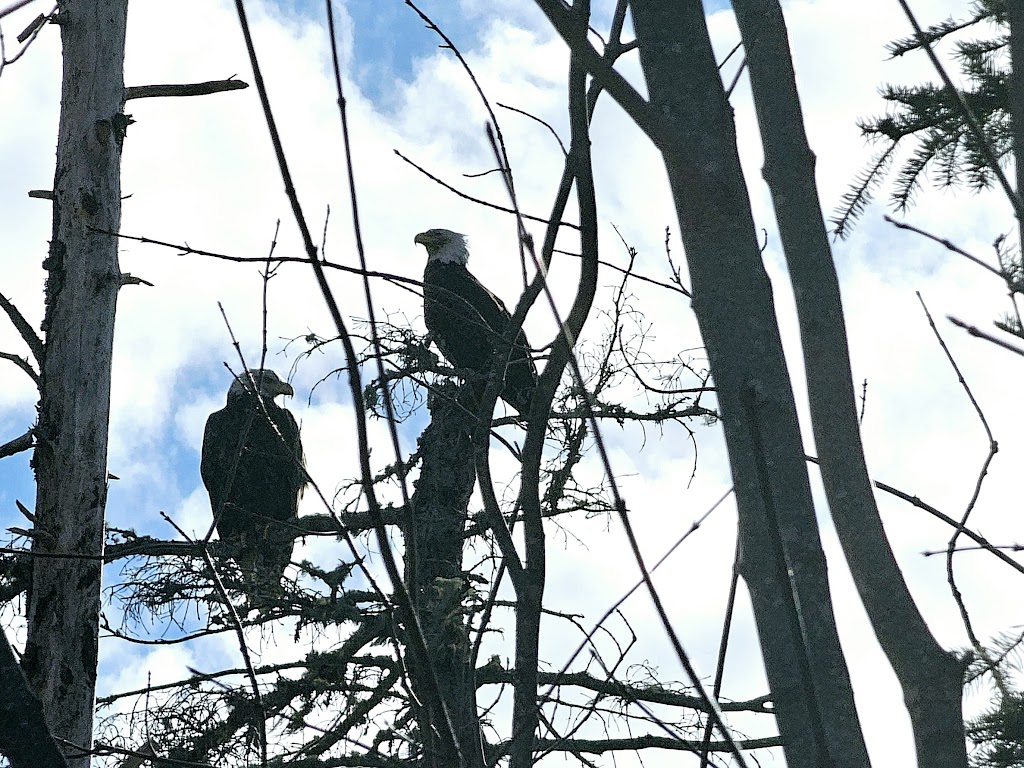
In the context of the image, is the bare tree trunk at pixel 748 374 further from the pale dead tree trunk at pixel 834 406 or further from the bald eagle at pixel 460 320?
the bald eagle at pixel 460 320

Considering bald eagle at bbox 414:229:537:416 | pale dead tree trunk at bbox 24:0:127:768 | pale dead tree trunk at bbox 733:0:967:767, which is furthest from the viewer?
bald eagle at bbox 414:229:537:416

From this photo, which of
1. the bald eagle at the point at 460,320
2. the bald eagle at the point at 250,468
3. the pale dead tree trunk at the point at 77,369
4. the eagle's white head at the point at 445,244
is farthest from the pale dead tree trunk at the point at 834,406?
the eagle's white head at the point at 445,244

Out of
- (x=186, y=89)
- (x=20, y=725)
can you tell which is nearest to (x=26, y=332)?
(x=186, y=89)

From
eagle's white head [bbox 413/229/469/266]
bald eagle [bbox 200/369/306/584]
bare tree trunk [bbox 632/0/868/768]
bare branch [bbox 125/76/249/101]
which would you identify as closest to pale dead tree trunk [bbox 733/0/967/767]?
bare tree trunk [bbox 632/0/868/768]

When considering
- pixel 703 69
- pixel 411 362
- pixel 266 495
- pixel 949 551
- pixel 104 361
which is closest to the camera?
pixel 703 69

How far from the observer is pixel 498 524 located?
1.68 m

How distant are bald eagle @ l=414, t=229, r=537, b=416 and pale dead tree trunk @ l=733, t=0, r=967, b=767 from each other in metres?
2.77

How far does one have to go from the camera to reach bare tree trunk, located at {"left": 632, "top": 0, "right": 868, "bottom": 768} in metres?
1.28

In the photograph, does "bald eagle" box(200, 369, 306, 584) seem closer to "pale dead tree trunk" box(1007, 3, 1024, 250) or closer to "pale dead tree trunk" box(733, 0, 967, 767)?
"pale dead tree trunk" box(733, 0, 967, 767)

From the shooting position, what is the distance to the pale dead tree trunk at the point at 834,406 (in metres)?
1.48

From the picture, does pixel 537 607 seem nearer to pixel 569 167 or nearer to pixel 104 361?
pixel 569 167

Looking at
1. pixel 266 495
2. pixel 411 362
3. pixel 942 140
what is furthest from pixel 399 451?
pixel 266 495

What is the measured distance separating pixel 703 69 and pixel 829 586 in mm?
702

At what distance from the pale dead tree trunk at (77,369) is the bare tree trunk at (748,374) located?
2.78 m
